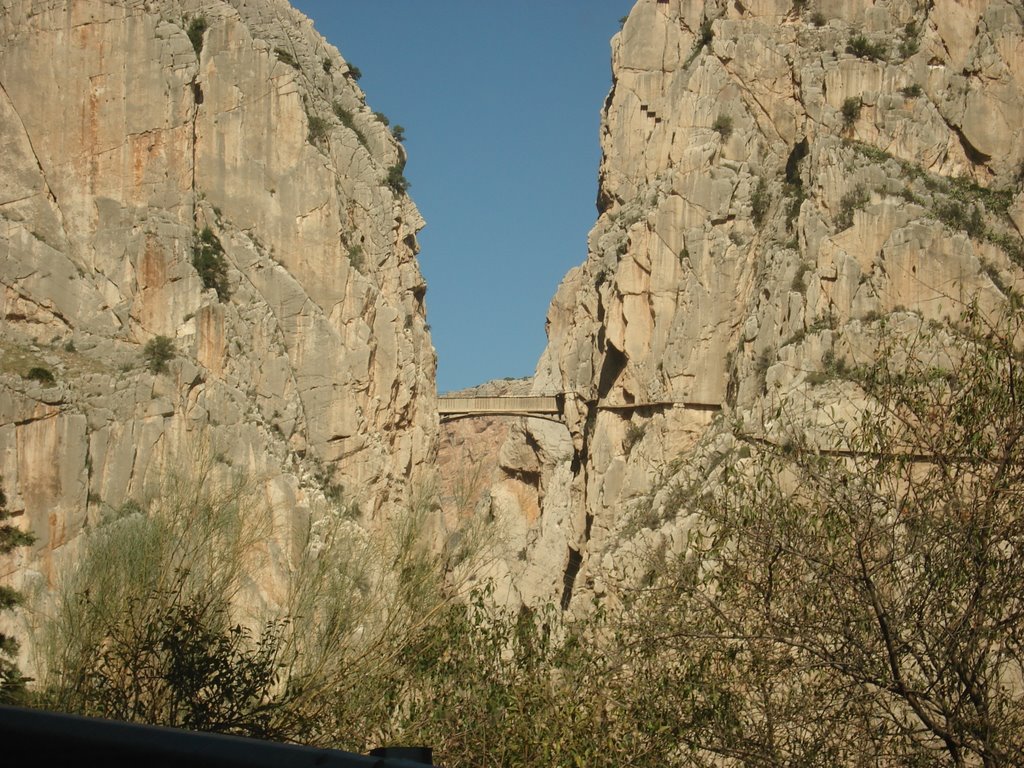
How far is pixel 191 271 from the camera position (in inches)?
2053

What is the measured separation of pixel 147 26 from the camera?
181ft

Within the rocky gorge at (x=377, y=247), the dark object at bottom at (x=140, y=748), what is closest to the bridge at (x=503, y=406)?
the rocky gorge at (x=377, y=247)

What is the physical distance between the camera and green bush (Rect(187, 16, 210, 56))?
58.1 m

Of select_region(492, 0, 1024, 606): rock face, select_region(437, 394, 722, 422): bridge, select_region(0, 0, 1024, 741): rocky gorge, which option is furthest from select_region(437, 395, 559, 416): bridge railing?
select_region(0, 0, 1024, 741): rocky gorge

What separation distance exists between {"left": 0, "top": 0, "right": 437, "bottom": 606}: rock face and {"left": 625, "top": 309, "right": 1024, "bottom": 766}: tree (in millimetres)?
30767

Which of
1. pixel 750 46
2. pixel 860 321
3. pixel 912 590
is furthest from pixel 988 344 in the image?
pixel 750 46

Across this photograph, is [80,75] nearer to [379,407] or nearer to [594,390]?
[379,407]

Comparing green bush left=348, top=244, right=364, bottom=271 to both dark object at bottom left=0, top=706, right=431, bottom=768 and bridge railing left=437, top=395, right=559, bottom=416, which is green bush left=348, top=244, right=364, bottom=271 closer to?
bridge railing left=437, top=395, right=559, bottom=416

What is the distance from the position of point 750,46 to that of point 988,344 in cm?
5048

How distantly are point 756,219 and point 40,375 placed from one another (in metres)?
31.0

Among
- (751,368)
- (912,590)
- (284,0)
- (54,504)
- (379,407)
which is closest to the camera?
(912,590)

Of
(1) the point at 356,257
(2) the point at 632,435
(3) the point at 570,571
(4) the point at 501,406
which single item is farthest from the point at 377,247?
(3) the point at 570,571

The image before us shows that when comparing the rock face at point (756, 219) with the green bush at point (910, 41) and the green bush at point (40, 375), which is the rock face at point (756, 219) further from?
the green bush at point (40, 375)

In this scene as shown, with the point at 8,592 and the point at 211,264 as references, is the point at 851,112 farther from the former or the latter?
the point at 8,592
